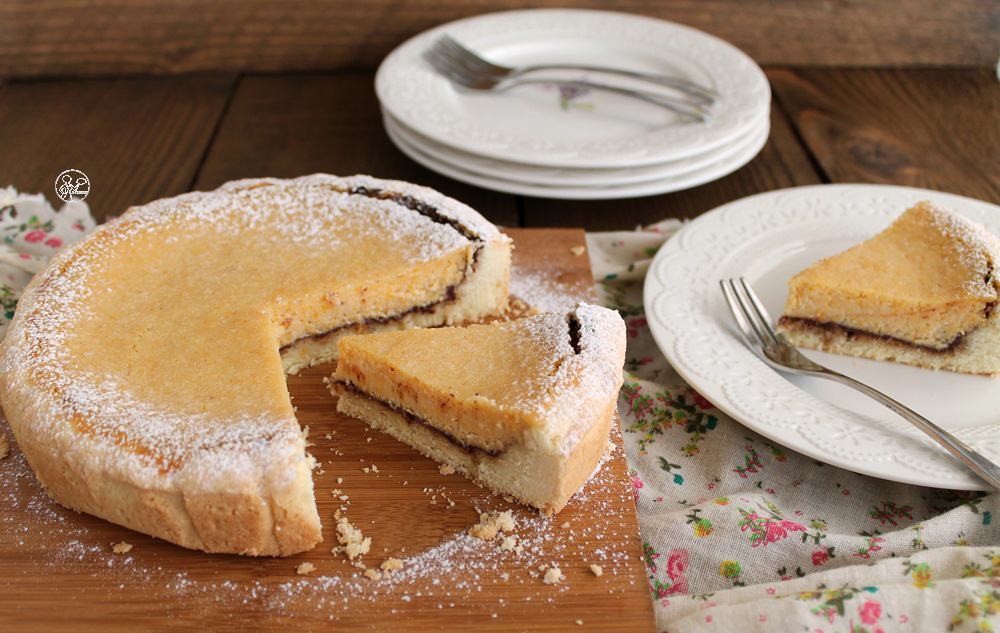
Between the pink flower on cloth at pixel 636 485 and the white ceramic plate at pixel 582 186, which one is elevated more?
the white ceramic plate at pixel 582 186

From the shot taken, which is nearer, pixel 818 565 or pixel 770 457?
pixel 818 565

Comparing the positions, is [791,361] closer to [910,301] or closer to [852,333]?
[852,333]

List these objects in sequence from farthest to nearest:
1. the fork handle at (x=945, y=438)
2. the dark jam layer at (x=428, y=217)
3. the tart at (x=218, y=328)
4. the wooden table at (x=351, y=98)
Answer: the wooden table at (x=351, y=98), the dark jam layer at (x=428, y=217), the fork handle at (x=945, y=438), the tart at (x=218, y=328)

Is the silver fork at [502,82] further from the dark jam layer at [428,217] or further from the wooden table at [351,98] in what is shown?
the dark jam layer at [428,217]

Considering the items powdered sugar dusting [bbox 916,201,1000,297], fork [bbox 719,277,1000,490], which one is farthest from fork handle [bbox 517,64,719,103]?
fork [bbox 719,277,1000,490]

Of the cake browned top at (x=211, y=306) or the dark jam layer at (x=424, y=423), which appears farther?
the dark jam layer at (x=424, y=423)

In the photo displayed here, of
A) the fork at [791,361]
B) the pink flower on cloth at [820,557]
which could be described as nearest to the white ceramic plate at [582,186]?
the fork at [791,361]

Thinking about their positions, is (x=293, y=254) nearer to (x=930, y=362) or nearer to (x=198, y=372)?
(x=198, y=372)

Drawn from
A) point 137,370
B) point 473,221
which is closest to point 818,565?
point 473,221
